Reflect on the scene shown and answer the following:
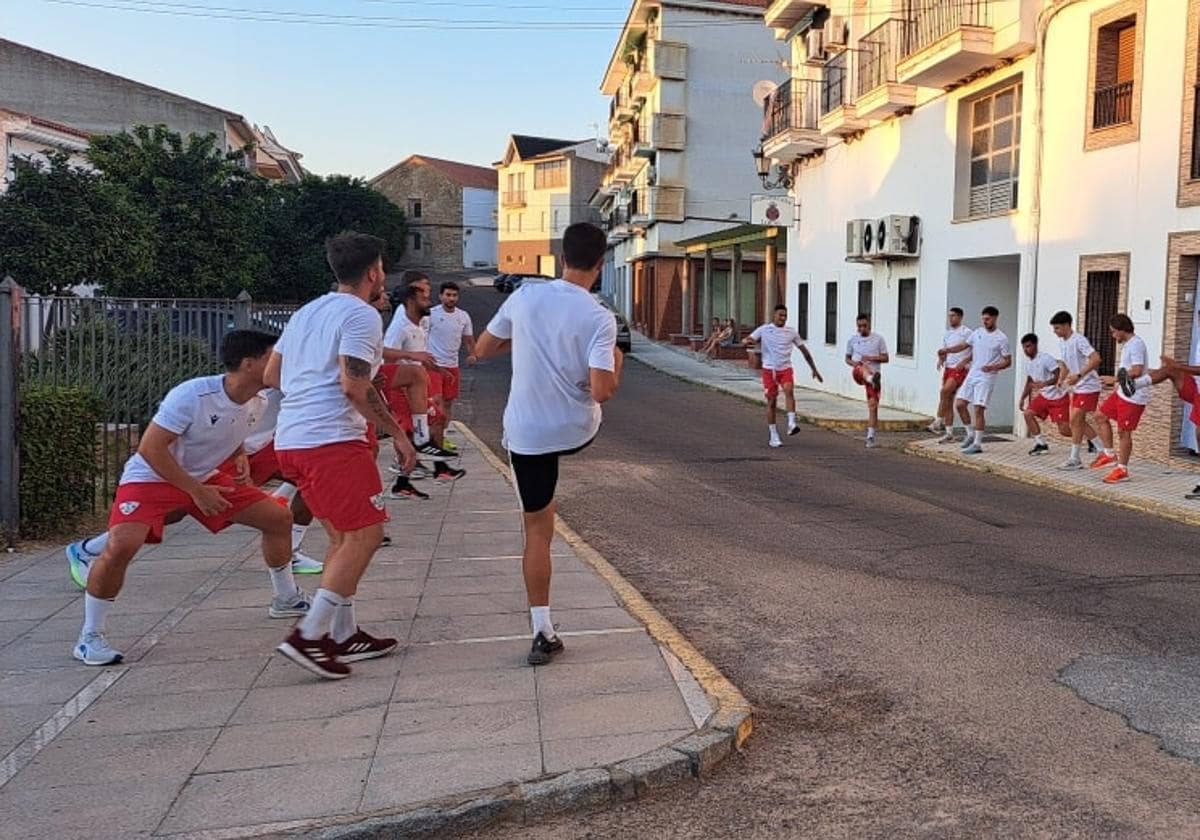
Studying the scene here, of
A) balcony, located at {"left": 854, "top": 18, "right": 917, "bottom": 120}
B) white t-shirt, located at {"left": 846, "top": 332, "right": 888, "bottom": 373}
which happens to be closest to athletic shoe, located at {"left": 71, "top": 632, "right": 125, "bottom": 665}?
white t-shirt, located at {"left": 846, "top": 332, "right": 888, "bottom": 373}

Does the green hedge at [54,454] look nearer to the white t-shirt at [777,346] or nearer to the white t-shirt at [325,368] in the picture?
the white t-shirt at [325,368]

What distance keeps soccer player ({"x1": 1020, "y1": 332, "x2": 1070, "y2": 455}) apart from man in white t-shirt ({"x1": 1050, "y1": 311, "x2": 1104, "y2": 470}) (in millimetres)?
499

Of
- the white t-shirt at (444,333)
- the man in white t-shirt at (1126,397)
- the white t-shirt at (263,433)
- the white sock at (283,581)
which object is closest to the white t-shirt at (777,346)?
the man in white t-shirt at (1126,397)

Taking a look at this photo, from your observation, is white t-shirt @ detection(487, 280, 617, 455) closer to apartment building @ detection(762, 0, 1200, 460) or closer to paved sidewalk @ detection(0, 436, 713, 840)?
paved sidewalk @ detection(0, 436, 713, 840)

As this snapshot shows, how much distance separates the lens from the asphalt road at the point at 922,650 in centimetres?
362

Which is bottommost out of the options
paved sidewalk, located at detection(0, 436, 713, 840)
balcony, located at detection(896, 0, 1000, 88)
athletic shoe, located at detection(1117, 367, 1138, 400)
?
paved sidewalk, located at detection(0, 436, 713, 840)

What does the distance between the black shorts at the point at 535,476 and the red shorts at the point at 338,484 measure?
66 cm

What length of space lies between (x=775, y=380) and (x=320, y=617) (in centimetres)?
1106

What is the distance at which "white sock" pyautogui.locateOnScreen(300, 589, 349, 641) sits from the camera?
467 centimetres

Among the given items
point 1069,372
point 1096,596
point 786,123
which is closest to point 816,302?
point 786,123

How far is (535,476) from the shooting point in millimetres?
4754

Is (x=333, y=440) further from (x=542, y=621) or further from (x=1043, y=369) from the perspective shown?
(x=1043, y=369)

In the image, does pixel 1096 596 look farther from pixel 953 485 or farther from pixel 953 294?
pixel 953 294

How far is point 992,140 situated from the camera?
17.0 m
